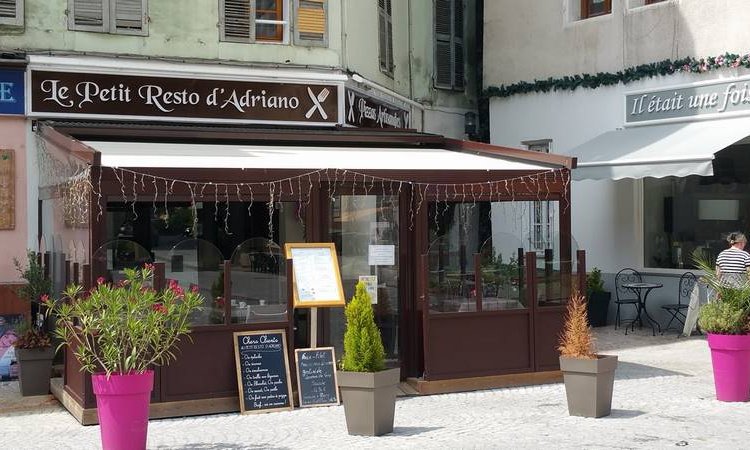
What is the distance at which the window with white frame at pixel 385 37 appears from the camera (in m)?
16.2

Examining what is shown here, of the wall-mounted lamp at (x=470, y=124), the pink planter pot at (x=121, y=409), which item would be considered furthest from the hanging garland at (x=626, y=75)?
the pink planter pot at (x=121, y=409)

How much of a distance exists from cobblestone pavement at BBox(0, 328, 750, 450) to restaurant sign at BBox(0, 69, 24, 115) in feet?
13.4

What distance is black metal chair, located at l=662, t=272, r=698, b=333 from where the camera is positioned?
1593 cm

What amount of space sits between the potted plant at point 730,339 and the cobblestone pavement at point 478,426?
0.64 ft

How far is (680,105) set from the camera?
16266 mm

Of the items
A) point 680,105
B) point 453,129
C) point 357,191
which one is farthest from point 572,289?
point 453,129

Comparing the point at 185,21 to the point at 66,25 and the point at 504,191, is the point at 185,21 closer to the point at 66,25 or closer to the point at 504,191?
the point at 66,25

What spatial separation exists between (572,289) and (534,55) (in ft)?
25.9


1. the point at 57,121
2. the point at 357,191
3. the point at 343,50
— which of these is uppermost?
the point at 343,50

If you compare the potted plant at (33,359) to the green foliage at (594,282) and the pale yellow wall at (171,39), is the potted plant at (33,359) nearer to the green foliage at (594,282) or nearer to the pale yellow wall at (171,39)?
the pale yellow wall at (171,39)

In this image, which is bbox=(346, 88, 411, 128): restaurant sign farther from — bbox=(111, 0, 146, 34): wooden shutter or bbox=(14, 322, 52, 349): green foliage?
bbox=(14, 322, 52, 349): green foliage

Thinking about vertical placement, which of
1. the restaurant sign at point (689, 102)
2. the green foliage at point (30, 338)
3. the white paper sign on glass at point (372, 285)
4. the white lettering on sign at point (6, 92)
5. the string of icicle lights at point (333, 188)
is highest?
the restaurant sign at point (689, 102)

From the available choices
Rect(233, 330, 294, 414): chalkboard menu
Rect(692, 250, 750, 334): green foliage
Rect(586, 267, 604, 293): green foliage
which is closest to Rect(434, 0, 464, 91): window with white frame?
Rect(586, 267, 604, 293): green foliage

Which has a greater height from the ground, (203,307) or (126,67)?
(126,67)
